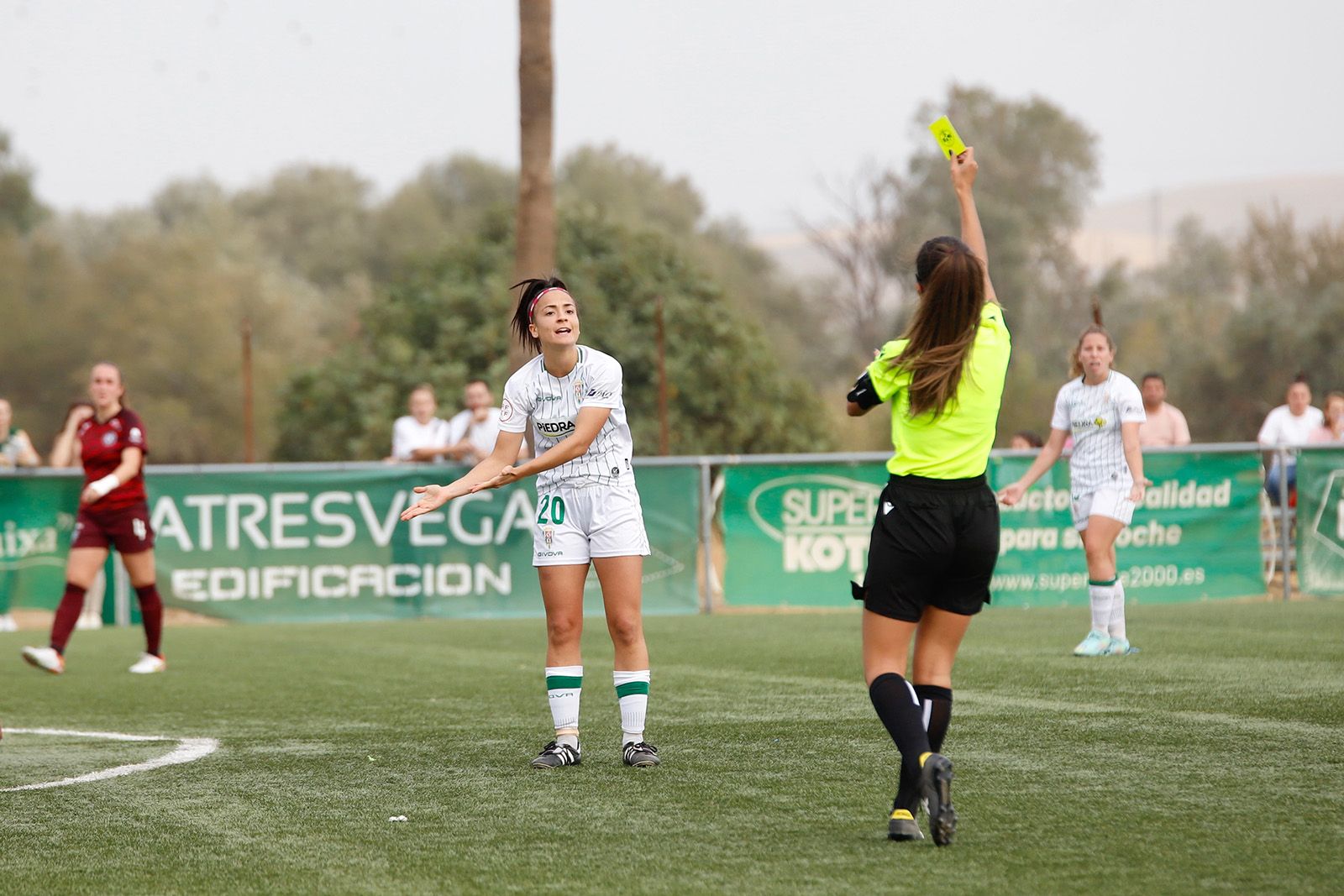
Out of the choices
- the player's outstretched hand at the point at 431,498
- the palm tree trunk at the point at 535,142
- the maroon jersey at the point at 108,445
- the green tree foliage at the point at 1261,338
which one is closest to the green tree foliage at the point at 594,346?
the palm tree trunk at the point at 535,142

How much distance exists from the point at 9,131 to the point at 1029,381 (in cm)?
3961

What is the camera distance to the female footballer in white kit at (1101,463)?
10242 millimetres

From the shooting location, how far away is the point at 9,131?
193ft

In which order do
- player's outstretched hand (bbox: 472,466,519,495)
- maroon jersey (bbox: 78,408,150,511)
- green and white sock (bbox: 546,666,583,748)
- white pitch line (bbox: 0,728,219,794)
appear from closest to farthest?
player's outstretched hand (bbox: 472,466,519,495) → white pitch line (bbox: 0,728,219,794) → green and white sock (bbox: 546,666,583,748) → maroon jersey (bbox: 78,408,150,511)

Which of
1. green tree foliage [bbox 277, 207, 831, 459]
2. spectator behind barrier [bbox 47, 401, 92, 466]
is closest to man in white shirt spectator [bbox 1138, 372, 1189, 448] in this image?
spectator behind barrier [bbox 47, 401, 92, 466]

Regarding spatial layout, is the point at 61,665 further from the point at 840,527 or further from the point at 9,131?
the point at 9,131

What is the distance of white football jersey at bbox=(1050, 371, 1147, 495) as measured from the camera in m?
10.3

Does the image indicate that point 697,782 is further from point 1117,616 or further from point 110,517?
point 110,517

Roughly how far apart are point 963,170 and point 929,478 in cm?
118

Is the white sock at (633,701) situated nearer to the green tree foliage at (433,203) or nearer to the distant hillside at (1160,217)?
the distant hillside at (1160,217)

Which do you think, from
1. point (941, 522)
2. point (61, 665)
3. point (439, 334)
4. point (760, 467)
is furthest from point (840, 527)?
point (439, 334)

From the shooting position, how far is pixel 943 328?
479cm

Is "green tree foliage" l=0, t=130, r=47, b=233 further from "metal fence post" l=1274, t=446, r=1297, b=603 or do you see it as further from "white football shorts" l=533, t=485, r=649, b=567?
"white football shorts" l=533, t=485, r=649, b=567

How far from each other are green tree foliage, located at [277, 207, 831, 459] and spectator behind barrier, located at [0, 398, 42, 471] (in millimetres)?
11527
